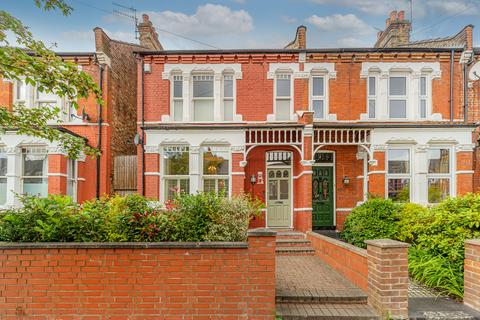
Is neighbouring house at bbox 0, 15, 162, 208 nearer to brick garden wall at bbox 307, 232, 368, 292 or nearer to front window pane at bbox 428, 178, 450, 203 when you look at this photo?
brick garden wall at bbox 307, 232, 368, 292

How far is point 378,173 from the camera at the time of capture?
32.6 feet

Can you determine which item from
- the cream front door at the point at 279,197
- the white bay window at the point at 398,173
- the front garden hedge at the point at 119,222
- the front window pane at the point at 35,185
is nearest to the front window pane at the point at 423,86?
the white bay window at the point at 398,173

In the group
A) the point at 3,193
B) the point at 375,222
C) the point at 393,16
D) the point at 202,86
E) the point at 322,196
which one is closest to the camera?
the point at 375,222

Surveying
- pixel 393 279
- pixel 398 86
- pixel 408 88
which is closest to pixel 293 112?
pixel 398 86

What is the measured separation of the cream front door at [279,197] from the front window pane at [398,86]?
5.53 meters

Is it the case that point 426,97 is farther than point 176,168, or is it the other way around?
point 426,97

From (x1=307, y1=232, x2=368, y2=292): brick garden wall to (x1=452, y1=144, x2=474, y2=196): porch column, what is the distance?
6.35m

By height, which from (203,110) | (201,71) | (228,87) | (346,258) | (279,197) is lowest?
(346,258)

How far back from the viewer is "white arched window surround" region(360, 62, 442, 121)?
1077 centimetres

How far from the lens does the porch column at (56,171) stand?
9.73m

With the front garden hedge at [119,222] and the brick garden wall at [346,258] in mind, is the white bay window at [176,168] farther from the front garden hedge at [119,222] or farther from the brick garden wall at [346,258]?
the front garden hedge at [119,222]

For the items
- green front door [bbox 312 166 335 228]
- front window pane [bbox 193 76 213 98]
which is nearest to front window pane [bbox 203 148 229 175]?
front window pane [bbox 193 76 213 98]

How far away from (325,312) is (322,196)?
6798 mm

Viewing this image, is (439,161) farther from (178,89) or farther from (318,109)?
(178,89)
